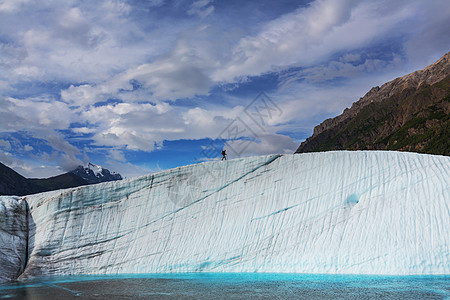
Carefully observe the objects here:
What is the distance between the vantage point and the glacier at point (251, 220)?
52.6ft

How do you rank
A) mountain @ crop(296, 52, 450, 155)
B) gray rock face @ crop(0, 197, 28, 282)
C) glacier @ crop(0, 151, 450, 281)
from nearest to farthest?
1. glacier @ crop(0, 151, 450, 281)
2. gray rock face @ crop(0, 197, 28, 282)
3. mountain @ crop(296, 52, 450, 155)

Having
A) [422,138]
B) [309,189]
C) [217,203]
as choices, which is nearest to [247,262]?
[217,203]

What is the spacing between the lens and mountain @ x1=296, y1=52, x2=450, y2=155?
10831cm

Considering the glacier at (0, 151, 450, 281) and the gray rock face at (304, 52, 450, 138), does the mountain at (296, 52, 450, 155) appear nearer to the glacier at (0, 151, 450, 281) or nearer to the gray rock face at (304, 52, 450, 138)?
the gray rock face at (304, 52, 450, 138)

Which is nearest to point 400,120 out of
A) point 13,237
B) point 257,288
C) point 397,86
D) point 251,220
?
point 397,86

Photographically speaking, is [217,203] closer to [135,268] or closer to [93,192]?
[135,268]

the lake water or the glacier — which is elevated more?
the glacier

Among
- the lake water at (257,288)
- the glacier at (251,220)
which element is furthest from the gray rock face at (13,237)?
the lake water at (257,288)

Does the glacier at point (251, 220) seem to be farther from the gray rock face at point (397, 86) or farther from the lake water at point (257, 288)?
the gray rock face at point (397, 86)

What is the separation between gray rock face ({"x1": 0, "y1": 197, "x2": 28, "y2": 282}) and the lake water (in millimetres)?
4749

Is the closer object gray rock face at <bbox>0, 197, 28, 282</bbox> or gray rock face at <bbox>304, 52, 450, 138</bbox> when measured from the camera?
gray rock face at <bbox>0, 197, 28, 282</bbox>

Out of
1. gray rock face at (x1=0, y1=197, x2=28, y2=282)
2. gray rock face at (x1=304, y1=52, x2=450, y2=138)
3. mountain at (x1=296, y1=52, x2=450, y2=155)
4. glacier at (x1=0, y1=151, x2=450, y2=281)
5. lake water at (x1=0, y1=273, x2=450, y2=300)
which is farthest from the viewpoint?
gray rock face at (x1=304, y1=52, x2=450, y2=138)

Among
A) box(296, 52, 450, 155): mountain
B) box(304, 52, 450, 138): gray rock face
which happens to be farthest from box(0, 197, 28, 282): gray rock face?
box(304, 52, 450, 138): gray rock face

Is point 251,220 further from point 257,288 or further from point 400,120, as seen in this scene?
point 400,120
